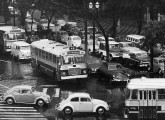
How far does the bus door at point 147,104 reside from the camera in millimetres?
33969

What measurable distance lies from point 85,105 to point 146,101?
15.1ft

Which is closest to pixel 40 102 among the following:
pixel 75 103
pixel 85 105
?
pixel 75 103

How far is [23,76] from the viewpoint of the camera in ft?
168

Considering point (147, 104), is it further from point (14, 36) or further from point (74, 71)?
point (14, 36)

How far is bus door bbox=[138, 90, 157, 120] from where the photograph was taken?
34.0 meters

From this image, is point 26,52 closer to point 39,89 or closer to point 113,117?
point 39,89

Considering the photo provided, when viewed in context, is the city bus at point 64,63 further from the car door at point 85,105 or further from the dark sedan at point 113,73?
the car door at point 85,105

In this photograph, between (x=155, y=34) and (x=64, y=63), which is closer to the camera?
(x=64, y=63)

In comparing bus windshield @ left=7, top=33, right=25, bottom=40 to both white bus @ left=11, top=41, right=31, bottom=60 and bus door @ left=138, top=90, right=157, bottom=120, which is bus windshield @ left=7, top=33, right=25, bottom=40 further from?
bus door @ left=138, top=90, right=157, bottom=120

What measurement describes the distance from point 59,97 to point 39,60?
411 inches

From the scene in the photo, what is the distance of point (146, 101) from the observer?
34.1 metres

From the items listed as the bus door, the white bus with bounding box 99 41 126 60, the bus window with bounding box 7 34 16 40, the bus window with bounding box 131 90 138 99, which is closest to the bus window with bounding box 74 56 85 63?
the white bus with bounding box 99 41 126 60

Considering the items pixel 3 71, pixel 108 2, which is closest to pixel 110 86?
pixel 3 71

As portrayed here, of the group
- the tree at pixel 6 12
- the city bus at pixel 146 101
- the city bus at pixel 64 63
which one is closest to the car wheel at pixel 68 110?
the city bus at pixel 146 101
